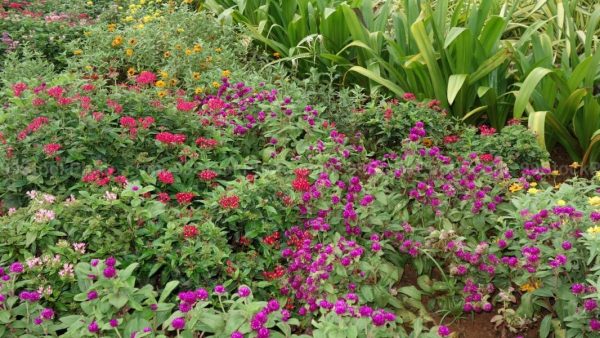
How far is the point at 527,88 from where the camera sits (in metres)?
3.17

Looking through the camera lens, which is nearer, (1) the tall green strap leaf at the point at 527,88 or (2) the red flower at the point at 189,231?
(2) the red flower at the point at 189,231

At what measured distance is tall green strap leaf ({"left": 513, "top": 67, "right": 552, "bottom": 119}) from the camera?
124 inches

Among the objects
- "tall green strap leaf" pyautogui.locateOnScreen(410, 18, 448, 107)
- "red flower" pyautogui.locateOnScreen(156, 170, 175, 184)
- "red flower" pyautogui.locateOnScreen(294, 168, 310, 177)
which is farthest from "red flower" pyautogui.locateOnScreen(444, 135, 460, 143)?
"red flower" pyautogui.locateOnScreen(156, 170, 175, 184)

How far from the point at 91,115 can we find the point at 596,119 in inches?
94.5

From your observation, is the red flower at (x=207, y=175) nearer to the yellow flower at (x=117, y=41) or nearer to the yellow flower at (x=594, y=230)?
the yellow flower at (x=594, y=230)

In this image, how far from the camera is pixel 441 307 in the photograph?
233cm

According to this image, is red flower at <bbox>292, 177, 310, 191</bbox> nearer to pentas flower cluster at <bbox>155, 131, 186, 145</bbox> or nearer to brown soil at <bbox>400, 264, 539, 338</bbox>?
pentas flower cluster at <bbox>155, 131, 186, 145</bbox>

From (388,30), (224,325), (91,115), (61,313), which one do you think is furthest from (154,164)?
(388,30)

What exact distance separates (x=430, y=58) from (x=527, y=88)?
0.56 meters

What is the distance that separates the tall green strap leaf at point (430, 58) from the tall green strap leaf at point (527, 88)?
0.45 m

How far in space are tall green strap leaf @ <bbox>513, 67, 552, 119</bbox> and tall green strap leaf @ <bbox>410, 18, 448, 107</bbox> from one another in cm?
45

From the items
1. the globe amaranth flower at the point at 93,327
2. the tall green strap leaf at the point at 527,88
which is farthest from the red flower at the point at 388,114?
the globe amaranth flower at the point at 93,327

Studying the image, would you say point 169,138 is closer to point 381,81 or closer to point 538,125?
point 381,81

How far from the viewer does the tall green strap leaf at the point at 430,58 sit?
344 cm
